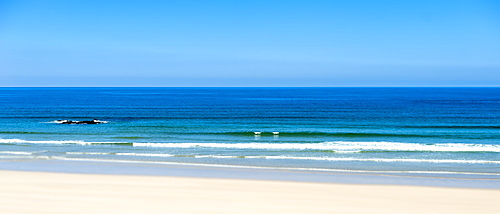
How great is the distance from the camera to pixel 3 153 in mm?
16812

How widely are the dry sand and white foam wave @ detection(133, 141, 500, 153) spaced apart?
7575 mm

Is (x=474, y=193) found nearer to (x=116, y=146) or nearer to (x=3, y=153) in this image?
(x=116, y=146)

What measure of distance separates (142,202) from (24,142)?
13.9m

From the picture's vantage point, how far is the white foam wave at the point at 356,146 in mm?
18469

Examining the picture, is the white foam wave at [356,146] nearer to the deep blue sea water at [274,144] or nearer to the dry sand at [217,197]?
the deep blue sea water at [274,144]

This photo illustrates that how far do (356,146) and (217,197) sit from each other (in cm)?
1116

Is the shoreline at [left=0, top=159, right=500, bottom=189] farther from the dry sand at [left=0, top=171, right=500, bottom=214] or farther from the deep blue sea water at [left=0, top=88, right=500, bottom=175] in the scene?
the deep blue sea water at [left=0, top=88, right=500, bottom=175]

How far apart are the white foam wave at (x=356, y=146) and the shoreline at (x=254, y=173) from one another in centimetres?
498

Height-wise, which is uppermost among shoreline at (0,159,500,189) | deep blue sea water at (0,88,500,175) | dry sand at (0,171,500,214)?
dry sand at (0,171,500,214)

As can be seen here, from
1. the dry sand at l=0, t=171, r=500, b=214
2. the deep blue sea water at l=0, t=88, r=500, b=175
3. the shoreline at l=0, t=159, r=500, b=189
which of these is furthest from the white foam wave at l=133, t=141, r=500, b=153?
the dry sand at l=0, t=171, r=500, b=214

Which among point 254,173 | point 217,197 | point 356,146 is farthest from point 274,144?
point 217,197

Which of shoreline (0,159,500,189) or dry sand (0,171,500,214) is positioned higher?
dry sand (0,171,500,214)

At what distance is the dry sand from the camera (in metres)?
9.05

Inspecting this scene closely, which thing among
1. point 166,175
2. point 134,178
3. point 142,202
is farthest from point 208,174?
point 142,202
